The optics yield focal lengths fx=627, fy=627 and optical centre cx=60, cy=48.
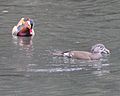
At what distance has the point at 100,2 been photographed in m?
24.0

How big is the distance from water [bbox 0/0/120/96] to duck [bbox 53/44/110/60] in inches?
5.2

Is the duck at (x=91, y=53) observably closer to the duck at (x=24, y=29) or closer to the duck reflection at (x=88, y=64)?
the duck reflection at (x=88, y=64)

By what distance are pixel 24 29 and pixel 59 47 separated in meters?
3.03

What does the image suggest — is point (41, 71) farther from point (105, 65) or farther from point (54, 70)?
point (105, 65)

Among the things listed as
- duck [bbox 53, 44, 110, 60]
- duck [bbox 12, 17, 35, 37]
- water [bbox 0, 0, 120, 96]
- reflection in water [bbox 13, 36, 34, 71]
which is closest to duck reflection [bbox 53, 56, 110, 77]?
water [bbox 0, 0, 120, 96]

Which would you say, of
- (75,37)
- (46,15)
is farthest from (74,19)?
(75,37)

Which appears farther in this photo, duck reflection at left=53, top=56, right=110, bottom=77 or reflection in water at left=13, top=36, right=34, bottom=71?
reflection in water at left=13, top=36, right=34, bottom=71

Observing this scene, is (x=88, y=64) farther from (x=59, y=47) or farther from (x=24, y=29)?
(x=24, y=29)

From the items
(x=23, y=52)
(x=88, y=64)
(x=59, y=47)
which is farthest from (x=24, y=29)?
(x=88, y=64)

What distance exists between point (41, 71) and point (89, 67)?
1.15 metres

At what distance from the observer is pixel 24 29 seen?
1852 centimetres

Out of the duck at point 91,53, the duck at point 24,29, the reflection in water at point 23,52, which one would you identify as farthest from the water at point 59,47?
the duck at point 24,29

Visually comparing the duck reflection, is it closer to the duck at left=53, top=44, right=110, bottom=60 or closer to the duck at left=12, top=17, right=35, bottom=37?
the duck at left=53, top=44, right=110, bottom=60

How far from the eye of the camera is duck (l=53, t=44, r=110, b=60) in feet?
47.4
